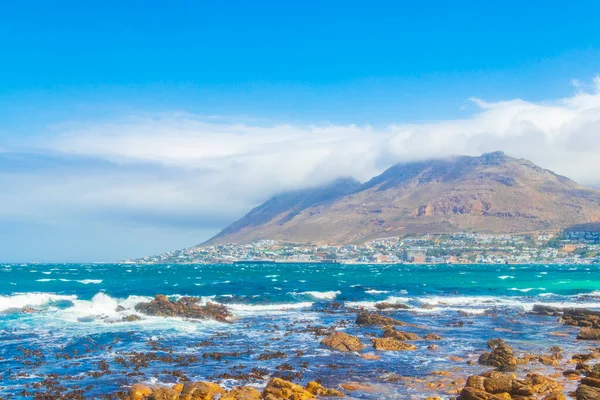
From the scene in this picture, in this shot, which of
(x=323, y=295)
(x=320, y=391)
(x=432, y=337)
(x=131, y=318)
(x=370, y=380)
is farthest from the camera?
(x=323, y=295)

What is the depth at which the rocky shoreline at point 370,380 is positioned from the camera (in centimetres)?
2238

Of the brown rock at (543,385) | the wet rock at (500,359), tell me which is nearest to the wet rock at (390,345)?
the wet rock at (500,359)

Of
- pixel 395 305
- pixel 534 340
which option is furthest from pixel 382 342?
pixel 395 305

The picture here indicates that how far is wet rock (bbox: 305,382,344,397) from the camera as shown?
75.9 ft

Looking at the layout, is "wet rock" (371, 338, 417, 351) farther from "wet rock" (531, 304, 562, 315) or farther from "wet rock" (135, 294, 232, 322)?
"wet rock" (531, 304, 562, 315)

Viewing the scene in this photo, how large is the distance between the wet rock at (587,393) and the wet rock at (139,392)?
1838 centimetres

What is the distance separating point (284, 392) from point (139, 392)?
253 inches

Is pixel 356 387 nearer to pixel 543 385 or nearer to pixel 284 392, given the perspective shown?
pixel 284 392

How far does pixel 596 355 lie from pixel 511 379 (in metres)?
12.6

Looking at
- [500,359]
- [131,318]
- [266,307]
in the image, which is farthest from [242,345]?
[266,307]

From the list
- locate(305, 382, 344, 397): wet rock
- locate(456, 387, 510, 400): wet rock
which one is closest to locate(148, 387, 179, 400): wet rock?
locate(305, 382, 344, 397): wet rock

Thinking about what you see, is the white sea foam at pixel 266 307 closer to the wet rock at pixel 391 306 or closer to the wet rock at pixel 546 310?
the wet rock at pixel 391 306

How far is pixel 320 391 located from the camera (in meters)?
23.3

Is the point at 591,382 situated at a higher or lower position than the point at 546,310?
higher
